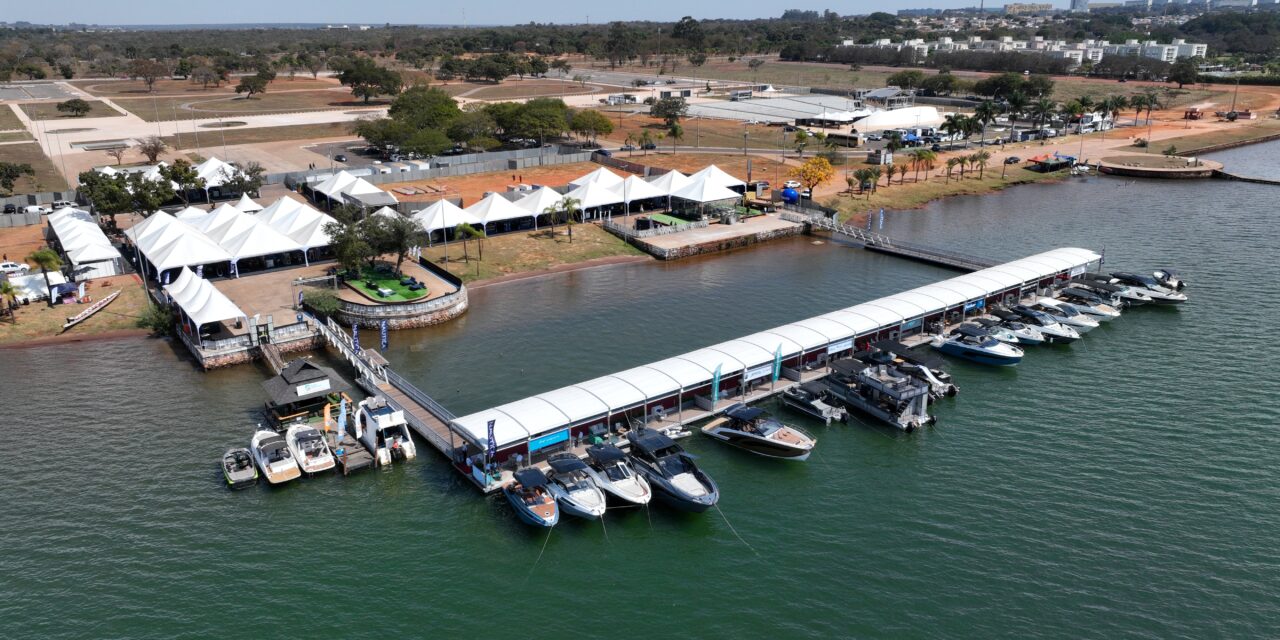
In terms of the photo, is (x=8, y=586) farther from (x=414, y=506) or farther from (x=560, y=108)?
(x=560, y=108)

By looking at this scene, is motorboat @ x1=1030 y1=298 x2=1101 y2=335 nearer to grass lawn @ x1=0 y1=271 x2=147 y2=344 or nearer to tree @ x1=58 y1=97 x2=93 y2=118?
grass lawn @ x1=0 y1=271 x2=147 y2=344

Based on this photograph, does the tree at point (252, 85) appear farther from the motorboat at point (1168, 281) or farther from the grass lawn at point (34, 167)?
the motorboat at point (1168, 281)

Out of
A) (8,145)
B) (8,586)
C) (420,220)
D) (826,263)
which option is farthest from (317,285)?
(8,145)

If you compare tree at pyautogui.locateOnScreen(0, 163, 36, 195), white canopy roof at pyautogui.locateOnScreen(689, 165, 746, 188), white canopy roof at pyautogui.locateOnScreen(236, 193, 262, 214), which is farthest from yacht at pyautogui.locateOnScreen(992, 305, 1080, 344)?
tree at pyautogui.locateOnScreen(0, 163, 36, 195)

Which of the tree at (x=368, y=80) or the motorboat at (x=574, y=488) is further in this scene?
the tree at (x=368, y=80)

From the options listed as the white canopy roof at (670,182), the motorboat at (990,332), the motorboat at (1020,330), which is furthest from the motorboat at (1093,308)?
the white canopy roof at (670,182)
